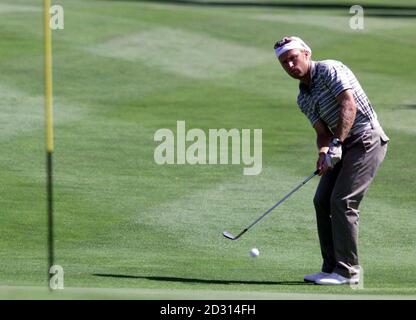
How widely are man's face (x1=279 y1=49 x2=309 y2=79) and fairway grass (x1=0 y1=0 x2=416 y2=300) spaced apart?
1764 millimetres

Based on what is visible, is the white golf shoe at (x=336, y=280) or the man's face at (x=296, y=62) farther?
the white golf shoe at (x=336, y=280)

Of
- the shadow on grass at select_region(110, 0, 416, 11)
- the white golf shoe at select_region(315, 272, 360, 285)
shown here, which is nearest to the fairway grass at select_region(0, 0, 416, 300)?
the white golf shoe at select_region(315, 272, 360, 285)

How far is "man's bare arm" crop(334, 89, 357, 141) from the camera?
1020 cm

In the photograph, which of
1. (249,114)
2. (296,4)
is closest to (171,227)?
(249,114)

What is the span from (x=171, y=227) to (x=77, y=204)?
146 cm

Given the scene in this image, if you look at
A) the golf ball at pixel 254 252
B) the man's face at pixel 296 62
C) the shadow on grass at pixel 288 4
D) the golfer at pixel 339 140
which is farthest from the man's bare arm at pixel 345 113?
the shadow on grass at pixel 288 4

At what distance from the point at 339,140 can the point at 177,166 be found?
594 centimetres

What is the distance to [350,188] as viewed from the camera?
412 inches

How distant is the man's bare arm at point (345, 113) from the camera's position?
10.2 m

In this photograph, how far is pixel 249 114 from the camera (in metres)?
19.3

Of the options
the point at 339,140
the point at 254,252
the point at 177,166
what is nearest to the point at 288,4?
the point at 177,166

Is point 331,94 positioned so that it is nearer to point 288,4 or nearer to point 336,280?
point 336,280

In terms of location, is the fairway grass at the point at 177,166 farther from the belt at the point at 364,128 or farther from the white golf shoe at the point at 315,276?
the belt at the point at 364,128

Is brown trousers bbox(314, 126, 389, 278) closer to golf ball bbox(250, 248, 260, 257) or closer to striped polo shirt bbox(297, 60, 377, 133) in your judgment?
striped polo shirt bbox(297, 60, 377, 133)
